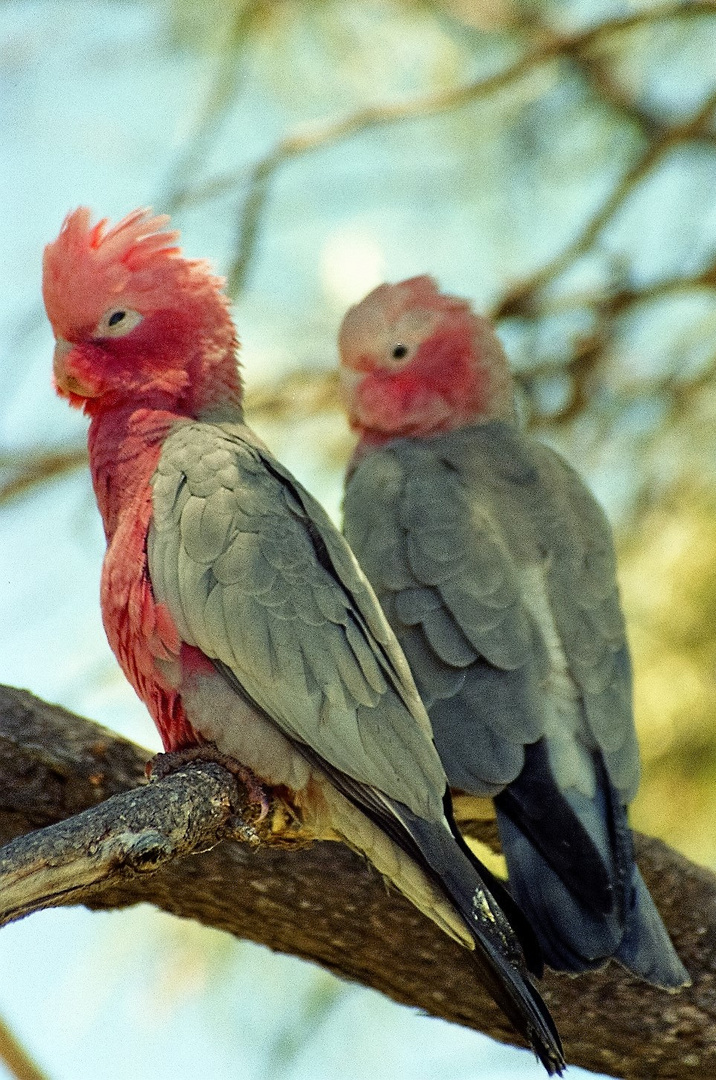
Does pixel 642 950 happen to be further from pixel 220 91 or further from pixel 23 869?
pixel 220 91

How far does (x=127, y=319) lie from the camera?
294cm

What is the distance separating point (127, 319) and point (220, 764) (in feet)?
3.34

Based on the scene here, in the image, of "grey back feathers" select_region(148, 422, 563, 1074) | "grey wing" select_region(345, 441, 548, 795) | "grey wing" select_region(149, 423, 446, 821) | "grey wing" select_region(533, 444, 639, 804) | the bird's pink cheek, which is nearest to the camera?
"grey back feathers" select_region(148, 422, 563, 1074)

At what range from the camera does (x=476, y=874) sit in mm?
2270

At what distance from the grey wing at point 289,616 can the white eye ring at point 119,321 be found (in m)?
0.39

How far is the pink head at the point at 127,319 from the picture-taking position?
115 inches

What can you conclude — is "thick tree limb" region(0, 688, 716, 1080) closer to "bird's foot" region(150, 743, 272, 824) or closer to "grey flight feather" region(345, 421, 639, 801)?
"bird's foot" region(150, 743, 272, 824)

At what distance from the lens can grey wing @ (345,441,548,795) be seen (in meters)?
2.77

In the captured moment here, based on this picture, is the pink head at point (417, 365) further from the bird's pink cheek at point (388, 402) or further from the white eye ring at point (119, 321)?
the white eye ring at point (119, 321)

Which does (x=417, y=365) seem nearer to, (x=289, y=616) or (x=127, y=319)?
(x=127, y=319)

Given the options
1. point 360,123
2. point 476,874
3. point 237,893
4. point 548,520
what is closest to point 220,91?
point 360,123

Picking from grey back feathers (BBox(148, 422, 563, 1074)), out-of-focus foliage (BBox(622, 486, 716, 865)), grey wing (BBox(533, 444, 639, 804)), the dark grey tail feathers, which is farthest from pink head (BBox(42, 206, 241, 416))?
out-of-focus foliage (BBox(622, 486, 716, 865))

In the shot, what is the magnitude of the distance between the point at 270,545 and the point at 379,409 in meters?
1.15

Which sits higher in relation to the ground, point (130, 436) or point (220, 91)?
point (220, 91)
